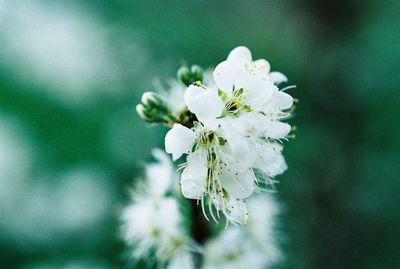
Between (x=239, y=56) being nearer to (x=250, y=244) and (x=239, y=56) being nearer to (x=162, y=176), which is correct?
(x=162, y=176)

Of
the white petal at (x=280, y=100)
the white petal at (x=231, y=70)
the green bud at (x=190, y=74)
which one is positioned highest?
the green bud at (x=190, y=74)

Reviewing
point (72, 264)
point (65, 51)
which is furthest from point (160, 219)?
point (65, 51)

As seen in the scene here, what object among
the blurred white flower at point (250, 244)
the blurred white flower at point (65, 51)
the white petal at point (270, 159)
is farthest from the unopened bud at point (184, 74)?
the blurred white flower at point (65, 51)

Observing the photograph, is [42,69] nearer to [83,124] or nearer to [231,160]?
[83,124]

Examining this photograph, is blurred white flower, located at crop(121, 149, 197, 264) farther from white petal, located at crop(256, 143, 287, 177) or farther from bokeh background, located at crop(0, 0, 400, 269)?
bokeh background, located at crop(0, 0, 400, 269)

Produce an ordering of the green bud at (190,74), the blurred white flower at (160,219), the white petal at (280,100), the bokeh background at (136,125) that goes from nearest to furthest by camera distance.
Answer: the white petal at (280,100) → the green bud at (190,74) → the blurred white flower at (160,219) → the bokeh background at (136,125)

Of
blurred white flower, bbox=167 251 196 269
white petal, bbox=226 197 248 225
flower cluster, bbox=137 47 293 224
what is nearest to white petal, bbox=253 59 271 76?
flower cluster, bbox=137 47 293 224

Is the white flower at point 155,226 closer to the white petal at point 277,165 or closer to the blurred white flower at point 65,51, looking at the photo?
the white petal at point 277,165

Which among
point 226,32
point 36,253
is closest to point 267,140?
point 36,253
